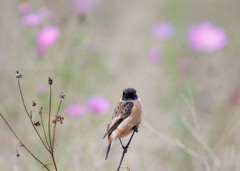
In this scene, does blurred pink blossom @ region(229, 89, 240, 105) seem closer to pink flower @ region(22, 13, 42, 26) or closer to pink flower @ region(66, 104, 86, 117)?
pink flower @ region(66, 104, 86, 117)

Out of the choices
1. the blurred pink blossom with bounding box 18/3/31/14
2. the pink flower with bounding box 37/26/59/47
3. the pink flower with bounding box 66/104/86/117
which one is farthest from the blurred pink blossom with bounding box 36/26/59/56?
the pink flower with bounding box 66/104/86/117

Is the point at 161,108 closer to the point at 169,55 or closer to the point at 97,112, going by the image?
the point at 169,55

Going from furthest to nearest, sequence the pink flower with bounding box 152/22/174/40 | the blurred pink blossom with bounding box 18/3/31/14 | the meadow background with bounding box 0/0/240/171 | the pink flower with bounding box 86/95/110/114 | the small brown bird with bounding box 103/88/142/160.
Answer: the pink flower with bounding box 152/22/174/40, the blurred pink blossom with bounding box 18/3/31/14, the pink flower with bounding box 86/95/110/114, the meadow background with bounding box 0/0/240/171, the small brown bird with bounding box 103/88/142/160

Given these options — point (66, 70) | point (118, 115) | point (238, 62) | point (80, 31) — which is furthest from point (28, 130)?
point (238, 62)

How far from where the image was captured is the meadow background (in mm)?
3154

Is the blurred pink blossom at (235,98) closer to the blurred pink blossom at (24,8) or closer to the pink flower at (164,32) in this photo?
the pink flower at (164,32)

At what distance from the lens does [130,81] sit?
5.12 meters

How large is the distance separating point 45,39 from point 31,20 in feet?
0.61

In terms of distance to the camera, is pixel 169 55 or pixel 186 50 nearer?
pixel 169 55

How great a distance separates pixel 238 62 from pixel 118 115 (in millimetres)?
3731

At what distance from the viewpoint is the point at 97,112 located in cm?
328

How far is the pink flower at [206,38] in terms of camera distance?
4367 millimetres

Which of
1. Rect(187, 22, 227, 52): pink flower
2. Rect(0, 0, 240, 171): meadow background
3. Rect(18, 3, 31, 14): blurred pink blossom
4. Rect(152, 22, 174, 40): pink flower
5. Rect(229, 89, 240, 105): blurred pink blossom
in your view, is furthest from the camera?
Rect(152, 22, 174, 40): pink flower

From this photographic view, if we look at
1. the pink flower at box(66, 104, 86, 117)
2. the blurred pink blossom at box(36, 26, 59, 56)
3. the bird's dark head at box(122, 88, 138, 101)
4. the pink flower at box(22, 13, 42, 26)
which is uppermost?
the pink flower at box(22, 13, 42, 26)
